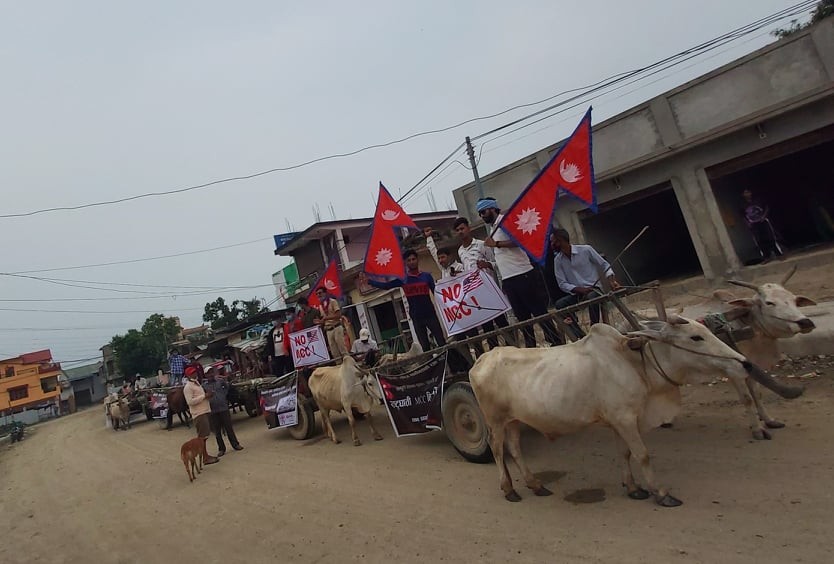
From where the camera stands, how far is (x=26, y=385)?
47531 mm

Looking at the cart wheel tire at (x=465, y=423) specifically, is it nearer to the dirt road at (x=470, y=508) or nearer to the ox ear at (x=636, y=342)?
the dirt road at (x=470, y=508)

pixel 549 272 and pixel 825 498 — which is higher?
pixel 549 272

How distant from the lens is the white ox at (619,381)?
11.9ft

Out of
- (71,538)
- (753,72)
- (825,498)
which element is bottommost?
(825,498)

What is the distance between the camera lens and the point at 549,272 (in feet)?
20.7

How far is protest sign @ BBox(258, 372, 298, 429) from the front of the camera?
9156 millimetres

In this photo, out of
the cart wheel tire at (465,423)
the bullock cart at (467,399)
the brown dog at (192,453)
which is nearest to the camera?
the bullock cart at (467,399)

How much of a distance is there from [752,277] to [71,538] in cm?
1290

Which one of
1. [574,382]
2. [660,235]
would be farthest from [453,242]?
[574,382]

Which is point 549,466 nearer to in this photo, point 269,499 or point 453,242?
point 269,499

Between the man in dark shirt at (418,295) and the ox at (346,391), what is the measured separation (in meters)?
1.32

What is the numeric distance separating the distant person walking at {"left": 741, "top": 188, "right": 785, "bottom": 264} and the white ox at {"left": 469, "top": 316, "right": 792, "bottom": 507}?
9.33 meters

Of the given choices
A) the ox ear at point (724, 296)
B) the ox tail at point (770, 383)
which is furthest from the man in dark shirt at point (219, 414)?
the ox tail at point (770, 383)

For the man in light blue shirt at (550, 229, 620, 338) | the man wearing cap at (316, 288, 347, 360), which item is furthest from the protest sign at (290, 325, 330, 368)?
the man in light blue shirt at (550, 229, 620, 338)
